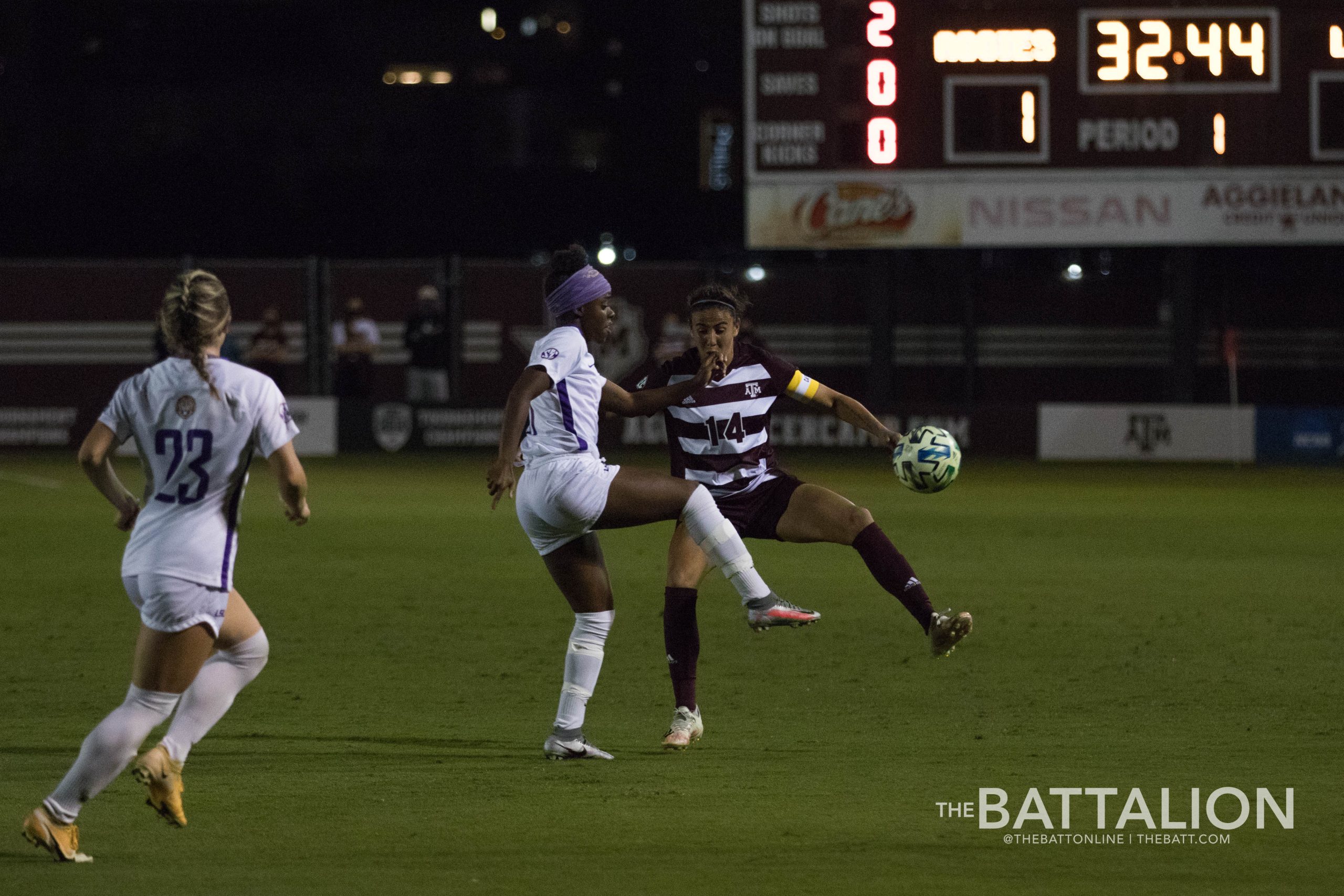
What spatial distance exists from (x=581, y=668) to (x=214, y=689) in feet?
5.71

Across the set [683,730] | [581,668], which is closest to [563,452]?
[581,668]

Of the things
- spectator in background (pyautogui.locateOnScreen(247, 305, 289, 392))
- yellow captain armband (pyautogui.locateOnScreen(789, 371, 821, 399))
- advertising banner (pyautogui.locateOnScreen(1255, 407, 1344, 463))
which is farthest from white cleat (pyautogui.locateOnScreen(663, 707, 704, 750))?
spectator in background (pyautogui.locateOnScreen(247, 305, 289, 392))

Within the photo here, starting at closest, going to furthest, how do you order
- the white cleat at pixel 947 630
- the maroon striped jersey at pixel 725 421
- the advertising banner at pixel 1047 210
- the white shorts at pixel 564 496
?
the white shorts at pixel 564 496, the white cleat at pixel 947 630, the maroon striped jersey at pixel 725 421, the advertising banner at pixel 1047 210

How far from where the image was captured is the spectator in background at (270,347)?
2514cm

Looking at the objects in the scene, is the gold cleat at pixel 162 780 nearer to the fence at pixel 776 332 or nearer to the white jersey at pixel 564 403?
the white jersey at pixel 564 403

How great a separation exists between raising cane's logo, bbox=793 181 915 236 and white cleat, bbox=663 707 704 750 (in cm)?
1621

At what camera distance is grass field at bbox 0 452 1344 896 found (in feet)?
17.8

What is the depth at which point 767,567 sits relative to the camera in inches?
537

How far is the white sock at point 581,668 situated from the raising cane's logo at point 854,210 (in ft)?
53.6

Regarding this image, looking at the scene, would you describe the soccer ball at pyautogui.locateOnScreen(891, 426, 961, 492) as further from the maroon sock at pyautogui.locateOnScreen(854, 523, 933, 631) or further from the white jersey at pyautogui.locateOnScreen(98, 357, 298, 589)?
the white jersey at pyautogui.locateOnScreen(98, 357, 298, 589)

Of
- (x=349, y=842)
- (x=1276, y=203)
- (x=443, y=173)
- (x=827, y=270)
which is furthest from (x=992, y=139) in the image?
(x=443, y=173)

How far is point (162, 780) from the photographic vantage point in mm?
5418

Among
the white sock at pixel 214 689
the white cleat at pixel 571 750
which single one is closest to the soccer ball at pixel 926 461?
the white cleat at pixel 571 750

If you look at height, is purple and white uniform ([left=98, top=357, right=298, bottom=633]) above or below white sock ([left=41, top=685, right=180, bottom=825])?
above
